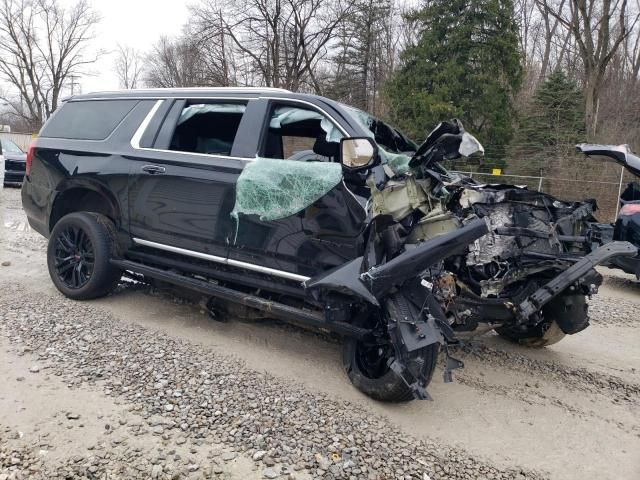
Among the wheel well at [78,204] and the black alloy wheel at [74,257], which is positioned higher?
the wheel well at [78,204]

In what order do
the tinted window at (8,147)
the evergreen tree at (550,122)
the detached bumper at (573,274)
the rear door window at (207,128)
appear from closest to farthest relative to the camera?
the detached bumper at (573,274), the rear door window at (207,128), the tinted window at (8,147), the evergreen tree at (550,122)

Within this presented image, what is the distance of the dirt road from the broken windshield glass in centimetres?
118

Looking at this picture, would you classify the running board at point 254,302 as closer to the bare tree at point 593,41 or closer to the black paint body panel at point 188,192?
the black paint body panel at point 188,192

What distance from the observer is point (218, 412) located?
3129 mm

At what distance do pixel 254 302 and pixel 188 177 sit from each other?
1.19 meters

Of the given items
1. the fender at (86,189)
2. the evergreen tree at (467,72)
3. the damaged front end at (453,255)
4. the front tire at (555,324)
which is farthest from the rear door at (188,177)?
the evergreen tree at (467,72)

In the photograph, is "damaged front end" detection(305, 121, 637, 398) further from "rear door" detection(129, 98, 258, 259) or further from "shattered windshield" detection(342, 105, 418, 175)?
"rear door" detection(129, 98, 258, 259)

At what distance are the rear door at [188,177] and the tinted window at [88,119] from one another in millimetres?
448

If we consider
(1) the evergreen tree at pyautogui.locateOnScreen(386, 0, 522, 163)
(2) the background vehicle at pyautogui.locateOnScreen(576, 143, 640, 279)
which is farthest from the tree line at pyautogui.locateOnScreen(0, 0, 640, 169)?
(2) the background vehicle at pyautogui.locateOnScreen(576, 143, 640, 279)

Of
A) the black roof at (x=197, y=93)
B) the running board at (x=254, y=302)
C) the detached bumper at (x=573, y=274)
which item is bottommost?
the running board at (x=254, y=302)

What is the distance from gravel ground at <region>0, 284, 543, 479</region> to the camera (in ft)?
9.00

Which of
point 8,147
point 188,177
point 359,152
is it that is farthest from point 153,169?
point 8,147

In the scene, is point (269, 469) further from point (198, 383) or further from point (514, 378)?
point (514, 378)

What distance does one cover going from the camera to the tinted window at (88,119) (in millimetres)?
4840
